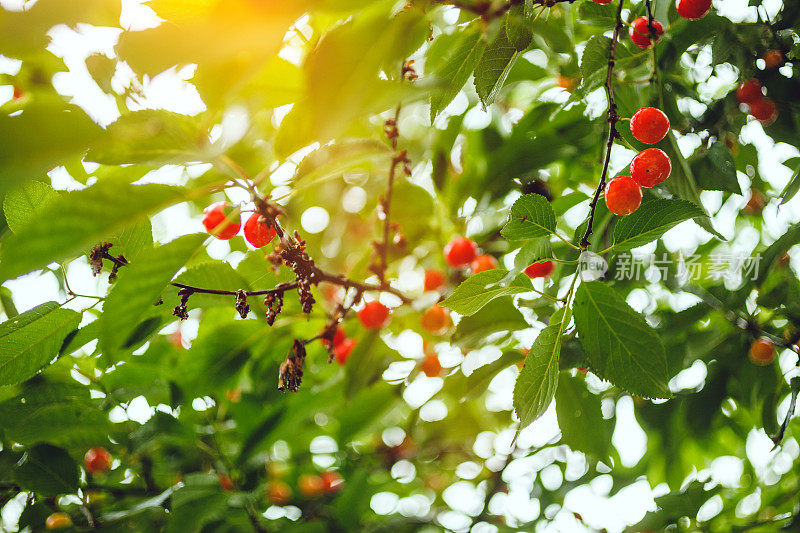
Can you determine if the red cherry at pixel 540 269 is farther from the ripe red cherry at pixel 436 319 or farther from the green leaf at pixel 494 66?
the green leaf at pixel 494 66

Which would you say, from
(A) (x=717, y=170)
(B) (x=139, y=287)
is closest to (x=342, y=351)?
(B) (x=139, y=287)

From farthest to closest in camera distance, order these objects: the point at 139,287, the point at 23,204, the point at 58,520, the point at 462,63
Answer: the point at 58,520 < the point at 23,204 < the point at 462,63 < the point at 139,287

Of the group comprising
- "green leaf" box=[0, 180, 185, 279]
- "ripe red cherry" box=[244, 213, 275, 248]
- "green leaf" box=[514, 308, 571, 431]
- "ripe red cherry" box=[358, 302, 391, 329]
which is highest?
"green leaf" box=[0, 180, 185, 279]

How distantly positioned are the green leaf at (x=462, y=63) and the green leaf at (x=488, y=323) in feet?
2.21

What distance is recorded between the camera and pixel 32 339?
1.29 meters

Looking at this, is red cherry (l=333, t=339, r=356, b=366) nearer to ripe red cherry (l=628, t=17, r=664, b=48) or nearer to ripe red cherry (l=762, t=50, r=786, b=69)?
ripe red cherry (l=628, t=17, r=664, b=48)

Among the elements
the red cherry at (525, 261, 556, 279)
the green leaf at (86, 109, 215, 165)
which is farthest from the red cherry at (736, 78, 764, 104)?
the green leaf at (86, 109, 215, 165)

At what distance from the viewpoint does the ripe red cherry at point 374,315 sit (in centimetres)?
188

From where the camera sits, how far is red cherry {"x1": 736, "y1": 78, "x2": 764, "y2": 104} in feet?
5.67

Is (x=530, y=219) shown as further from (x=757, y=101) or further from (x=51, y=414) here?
(x=51, y=414)

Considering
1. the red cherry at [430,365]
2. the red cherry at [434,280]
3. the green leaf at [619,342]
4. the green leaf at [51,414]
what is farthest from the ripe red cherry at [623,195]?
the green leaf at [51,414]

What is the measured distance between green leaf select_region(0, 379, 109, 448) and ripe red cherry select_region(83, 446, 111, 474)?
2.30ft

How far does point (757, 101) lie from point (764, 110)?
45mm

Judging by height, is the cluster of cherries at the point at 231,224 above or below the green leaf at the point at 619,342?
above
